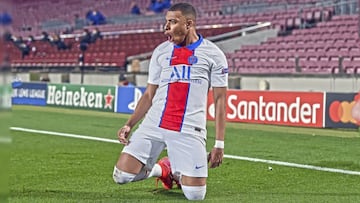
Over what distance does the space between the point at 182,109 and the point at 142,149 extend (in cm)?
52

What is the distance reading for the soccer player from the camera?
5932 millimetres

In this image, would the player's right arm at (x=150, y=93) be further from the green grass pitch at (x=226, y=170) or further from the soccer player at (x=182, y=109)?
the green grass pitch at (x=226, y=170)

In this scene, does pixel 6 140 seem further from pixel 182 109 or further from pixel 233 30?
pixel 233 30

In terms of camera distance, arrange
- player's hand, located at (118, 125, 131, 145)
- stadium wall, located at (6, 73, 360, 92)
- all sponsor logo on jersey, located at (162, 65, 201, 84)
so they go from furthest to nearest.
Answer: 1. stadium wall, located at (6, 73, 360, 92)
2. player's hand, located at (118, 125, 131, 145)
3. all sponsor logo on jersey, located at (162, 65, 201, 84)

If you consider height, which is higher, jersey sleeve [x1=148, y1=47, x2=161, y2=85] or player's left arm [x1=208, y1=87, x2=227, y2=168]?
jersey sleeve [x1=148, y1=47, x2=161, y2=85]

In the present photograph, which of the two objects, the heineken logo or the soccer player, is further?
the heineken logo

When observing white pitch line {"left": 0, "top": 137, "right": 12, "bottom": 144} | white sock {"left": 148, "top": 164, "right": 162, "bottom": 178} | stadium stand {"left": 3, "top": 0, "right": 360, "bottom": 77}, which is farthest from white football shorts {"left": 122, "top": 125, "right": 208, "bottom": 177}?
stadium stand {"left": 3, "top": 0, "right": 360, "bottom": 77}

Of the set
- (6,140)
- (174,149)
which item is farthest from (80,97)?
(6,140)

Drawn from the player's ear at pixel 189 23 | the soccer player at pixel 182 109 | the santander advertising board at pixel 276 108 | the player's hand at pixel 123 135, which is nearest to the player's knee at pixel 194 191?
the soccer player at pixel 182 109

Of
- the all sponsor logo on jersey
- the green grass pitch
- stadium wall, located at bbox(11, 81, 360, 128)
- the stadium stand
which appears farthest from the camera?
the stadium stand

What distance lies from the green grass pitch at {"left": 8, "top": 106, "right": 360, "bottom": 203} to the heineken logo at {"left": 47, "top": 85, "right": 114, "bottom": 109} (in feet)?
19.3

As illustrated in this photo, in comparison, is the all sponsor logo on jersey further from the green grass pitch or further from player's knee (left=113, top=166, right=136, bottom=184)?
the green grass pitch

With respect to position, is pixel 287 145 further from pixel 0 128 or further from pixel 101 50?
pixel 101 50

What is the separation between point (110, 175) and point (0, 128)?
18.5 ft
